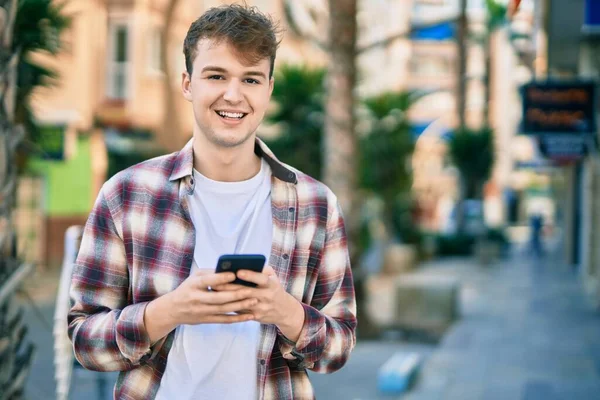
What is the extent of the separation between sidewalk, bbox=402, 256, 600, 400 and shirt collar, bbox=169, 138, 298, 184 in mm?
5962

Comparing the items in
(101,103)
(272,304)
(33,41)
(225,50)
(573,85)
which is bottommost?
(272,304)

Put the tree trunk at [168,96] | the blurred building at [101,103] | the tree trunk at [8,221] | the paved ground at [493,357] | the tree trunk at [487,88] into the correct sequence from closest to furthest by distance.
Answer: the tree trunk at [8,221] < the paved ground at [493,357] < the blurred building at [101,103] < the tree trunk at [168,96] < the tree trunk at [487,88]

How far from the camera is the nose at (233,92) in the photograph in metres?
2.29

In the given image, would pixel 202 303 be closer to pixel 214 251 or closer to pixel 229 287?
pixel 229 287

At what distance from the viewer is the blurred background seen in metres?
6.17

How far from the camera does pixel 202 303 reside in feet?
6.58

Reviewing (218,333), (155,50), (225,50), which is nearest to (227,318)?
(218,333)

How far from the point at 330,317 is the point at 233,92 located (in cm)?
64

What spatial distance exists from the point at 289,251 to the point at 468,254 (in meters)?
29.5

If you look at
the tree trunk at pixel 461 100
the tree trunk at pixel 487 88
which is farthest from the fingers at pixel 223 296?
the tree trunk at pixel 487 88

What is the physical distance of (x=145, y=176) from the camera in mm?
2391

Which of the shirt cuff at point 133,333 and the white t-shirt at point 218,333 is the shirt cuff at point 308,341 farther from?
the shirt cuff at point 133,333

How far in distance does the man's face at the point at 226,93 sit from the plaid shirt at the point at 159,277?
0.13 m

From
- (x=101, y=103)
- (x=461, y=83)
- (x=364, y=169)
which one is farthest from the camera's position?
(x=461, y=83)
